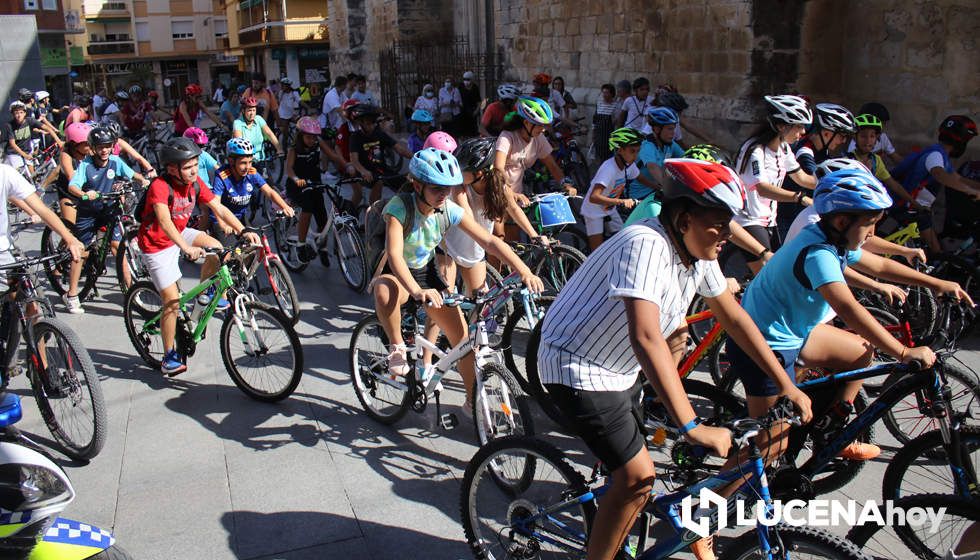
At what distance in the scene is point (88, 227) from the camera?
8297mm

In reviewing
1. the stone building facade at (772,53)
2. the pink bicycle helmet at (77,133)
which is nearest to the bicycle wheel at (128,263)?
the pink bicycle helmet at (77,133)

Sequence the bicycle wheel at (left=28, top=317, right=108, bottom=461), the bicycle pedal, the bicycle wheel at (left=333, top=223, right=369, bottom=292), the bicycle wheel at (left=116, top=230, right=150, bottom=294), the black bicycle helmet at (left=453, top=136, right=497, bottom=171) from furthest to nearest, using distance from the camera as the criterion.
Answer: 1. the bicycle wheel at (left=333, top=223, right=369, bottom=292)
2. the bicycle wheel at (left=116, top=230, right=150, bottom=294)
3. the black bicycle helmet at (left=453, top=136, right=497, bottom=171)
4. the bicycle wheel at (left=28, top=317, right=108, bottom=461)
5. the bicycle pedal

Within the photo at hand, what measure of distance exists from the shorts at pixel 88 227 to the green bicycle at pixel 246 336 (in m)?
2.55

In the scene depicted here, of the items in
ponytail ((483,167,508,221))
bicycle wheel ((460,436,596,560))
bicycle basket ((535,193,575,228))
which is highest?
ponytail ((483,167,508,221))

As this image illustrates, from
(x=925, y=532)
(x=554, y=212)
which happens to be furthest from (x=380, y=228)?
(x=925, y=532)

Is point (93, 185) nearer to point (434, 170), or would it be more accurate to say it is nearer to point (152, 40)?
point (434, 170)

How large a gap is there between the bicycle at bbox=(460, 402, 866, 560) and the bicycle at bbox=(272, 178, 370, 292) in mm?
4986

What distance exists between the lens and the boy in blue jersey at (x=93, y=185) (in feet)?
26.2

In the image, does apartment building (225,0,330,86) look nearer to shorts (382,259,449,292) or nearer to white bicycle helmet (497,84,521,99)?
white bicycle helmet (497,84,521,99)

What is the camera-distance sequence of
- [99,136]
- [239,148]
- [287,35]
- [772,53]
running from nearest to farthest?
1. [239,148]
2. [99,136]
3. [772,53]
4. [287,35]

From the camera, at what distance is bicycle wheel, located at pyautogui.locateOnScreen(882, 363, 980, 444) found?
13.0 ft

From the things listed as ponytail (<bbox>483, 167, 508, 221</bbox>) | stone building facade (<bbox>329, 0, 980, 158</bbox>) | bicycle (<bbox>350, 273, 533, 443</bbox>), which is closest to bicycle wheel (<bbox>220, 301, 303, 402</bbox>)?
bicycle (<bbox>350, 273, 533, 443</bbox>)

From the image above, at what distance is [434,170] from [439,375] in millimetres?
1225

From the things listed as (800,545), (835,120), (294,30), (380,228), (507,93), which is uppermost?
(294,30)
